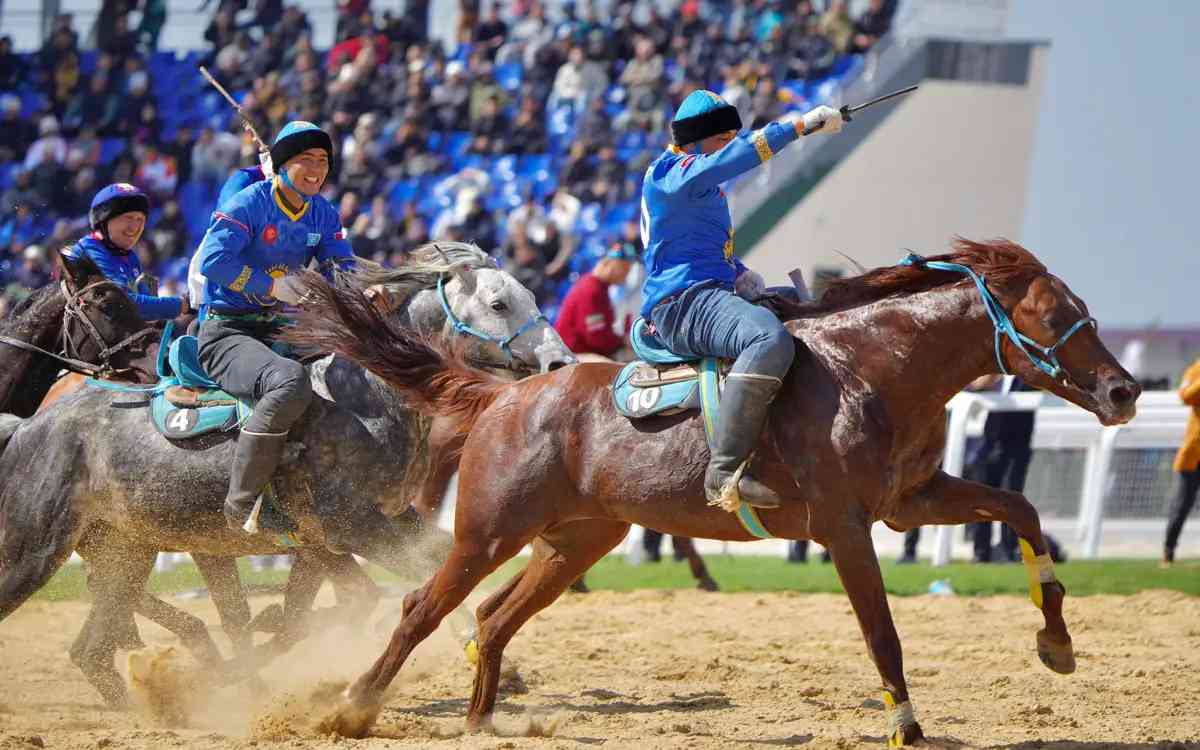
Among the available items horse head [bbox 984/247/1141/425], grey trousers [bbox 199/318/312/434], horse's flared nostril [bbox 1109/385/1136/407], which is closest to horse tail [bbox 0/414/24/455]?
grey trousers [bbox 199/318/312/434]

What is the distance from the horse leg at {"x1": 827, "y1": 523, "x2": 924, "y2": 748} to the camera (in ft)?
19.4

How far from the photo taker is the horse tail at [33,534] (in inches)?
301

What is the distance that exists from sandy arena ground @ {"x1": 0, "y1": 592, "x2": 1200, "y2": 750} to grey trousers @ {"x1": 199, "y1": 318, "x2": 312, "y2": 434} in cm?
132

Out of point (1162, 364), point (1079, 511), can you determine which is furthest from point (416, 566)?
point (1162, 364)

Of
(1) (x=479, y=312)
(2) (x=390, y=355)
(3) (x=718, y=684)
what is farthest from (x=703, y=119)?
(3) (x=718, y=684)

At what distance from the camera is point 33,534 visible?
25.2 ft

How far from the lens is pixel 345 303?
23.7 feet

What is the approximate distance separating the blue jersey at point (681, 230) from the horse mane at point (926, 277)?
40 centimetres

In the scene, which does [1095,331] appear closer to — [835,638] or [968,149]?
[835,638]

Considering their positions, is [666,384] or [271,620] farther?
[271,620]

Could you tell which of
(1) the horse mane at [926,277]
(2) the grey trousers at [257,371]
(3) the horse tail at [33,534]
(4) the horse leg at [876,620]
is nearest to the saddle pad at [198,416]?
(2) the grey trousers at [257,371]

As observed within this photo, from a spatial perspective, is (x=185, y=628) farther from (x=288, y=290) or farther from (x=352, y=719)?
(x=288, y=290)

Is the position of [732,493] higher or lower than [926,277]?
lower

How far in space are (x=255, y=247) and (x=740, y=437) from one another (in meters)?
2.65
